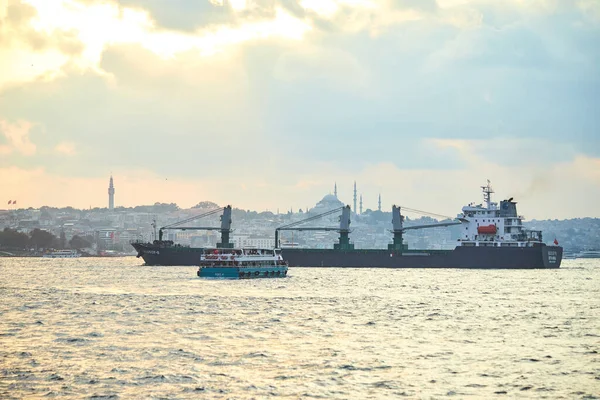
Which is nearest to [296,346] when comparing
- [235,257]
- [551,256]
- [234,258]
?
[234,258]

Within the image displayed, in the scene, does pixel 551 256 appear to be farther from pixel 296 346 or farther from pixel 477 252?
pixel 296 346

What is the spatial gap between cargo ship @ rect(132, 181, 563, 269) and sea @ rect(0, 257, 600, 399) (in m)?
61.0

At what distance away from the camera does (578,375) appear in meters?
36.7

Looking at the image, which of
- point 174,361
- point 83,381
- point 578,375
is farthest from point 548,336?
point 83,381

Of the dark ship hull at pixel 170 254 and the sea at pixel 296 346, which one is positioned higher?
the dark ship hull at pixel 170 254

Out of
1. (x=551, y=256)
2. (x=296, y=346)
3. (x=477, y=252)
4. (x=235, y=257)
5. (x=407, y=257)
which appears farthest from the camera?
(x=407, y=257)

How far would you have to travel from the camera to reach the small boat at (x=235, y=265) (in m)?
102

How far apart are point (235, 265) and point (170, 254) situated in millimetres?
50684

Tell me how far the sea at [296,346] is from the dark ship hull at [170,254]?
72.0 meters

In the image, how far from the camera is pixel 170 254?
151000 millimetres

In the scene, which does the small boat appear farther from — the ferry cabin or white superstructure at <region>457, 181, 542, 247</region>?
white superstructure at <region>457, 181, 542, 247</region>

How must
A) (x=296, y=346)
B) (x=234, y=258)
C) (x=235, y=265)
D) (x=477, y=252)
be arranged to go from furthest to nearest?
(x=477, y=252), (x=234, y=258), (x=235, y=265), (x=296, y=346)

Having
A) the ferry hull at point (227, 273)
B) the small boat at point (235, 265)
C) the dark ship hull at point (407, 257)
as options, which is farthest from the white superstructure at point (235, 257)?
the dark ship hull at point (407, 257)

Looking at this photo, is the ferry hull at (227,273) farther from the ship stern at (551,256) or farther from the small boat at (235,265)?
the ship stern at (551,256)
